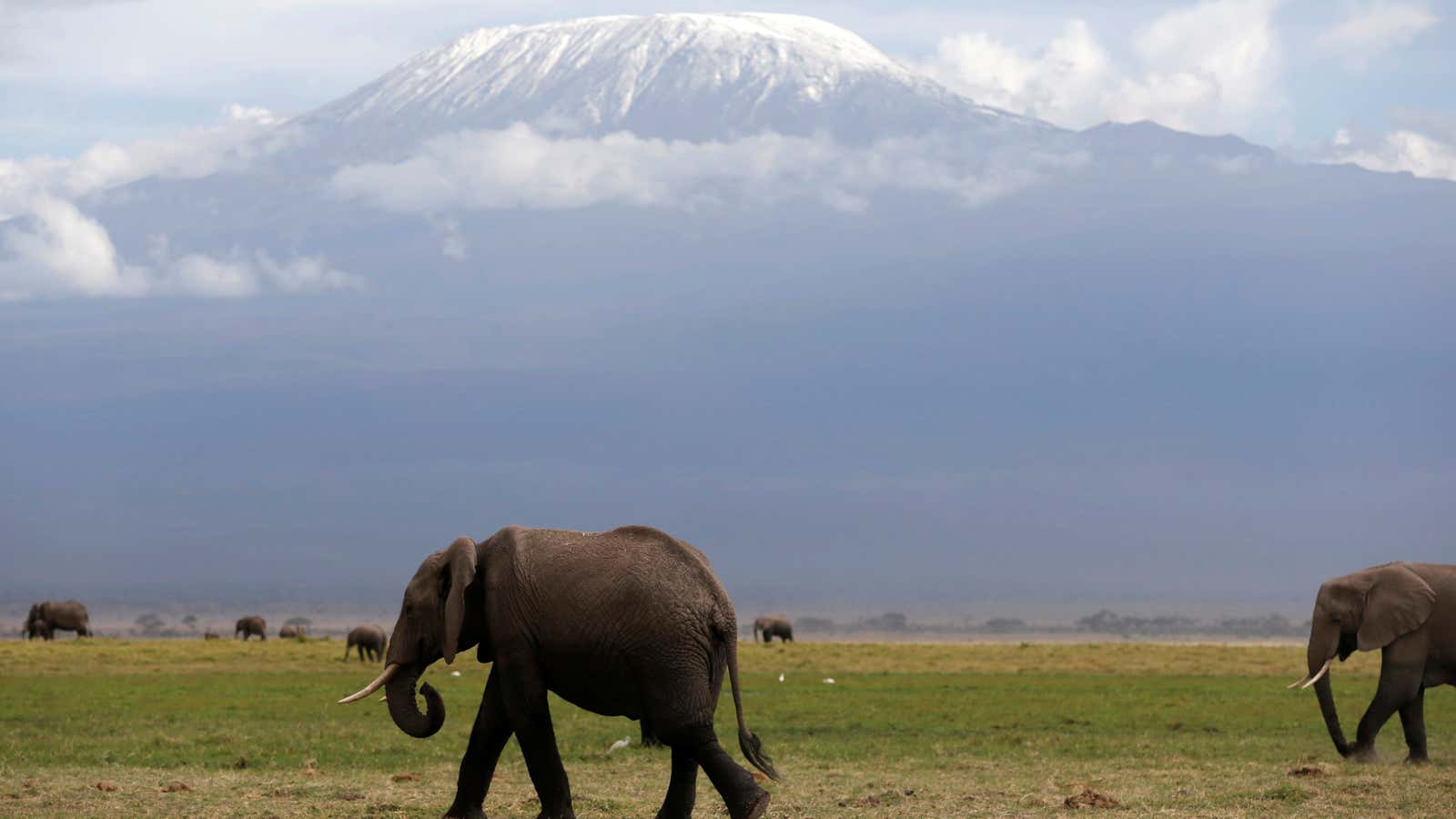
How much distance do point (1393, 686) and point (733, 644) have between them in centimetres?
1185

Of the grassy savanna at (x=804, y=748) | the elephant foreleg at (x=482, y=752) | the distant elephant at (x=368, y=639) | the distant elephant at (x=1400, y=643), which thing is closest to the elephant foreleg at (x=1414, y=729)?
the distant elephant at (x=1400, y=643)

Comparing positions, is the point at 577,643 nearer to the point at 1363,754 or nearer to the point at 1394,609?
the point at 1363,754

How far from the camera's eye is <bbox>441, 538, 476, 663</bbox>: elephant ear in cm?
1555

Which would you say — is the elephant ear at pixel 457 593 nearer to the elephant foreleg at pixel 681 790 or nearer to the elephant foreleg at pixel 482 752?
the elephant foreleg at pixel 482 752

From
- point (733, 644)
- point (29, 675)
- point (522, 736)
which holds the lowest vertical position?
point (29, 675)

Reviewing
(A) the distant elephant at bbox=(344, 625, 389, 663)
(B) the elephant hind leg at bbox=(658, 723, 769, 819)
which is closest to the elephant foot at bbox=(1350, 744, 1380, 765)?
(B) the elephant hind leg at bbox=(658, 723, 769, 819)

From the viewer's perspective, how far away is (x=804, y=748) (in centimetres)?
2669

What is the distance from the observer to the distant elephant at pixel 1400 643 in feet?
75.4

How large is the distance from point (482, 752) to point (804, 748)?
1131 centimetres

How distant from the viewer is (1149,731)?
30078 mm

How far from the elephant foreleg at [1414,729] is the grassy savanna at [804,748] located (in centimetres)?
32

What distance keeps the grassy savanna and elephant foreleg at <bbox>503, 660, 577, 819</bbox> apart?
1680 millimetres

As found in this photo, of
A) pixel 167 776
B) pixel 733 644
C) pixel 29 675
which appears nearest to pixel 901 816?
pixel 733 644

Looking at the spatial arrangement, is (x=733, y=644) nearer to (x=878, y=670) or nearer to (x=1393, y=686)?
(x=1393, y=686)
